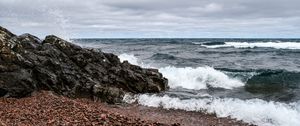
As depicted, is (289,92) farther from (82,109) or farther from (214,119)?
(82,109)

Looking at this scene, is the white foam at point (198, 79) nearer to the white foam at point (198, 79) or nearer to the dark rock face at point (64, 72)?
the white foam at point (198, 79)

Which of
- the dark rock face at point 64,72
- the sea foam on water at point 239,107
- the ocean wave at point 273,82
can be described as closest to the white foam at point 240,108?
the sea foam on water at point 239,107

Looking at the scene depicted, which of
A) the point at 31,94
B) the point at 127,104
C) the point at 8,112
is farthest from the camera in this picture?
the point at 127,104

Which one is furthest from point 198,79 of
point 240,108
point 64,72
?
point 64,72

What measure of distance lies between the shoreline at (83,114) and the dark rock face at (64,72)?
0.55 m

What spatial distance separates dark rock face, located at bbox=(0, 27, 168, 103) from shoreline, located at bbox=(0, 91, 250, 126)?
1.82 feet

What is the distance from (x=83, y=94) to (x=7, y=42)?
3.18m

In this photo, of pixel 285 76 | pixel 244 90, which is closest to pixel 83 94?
pixel 244 90

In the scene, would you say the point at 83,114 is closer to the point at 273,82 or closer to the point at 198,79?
the point at 198,79

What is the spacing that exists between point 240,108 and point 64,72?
6378mm

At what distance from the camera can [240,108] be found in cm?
1413

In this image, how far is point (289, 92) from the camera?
19.3 metres

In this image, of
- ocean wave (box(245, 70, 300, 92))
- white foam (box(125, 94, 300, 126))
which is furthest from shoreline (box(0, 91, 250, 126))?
ocean wave (box(245, 70, 300, 92))

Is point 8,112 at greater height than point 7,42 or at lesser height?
lesser
